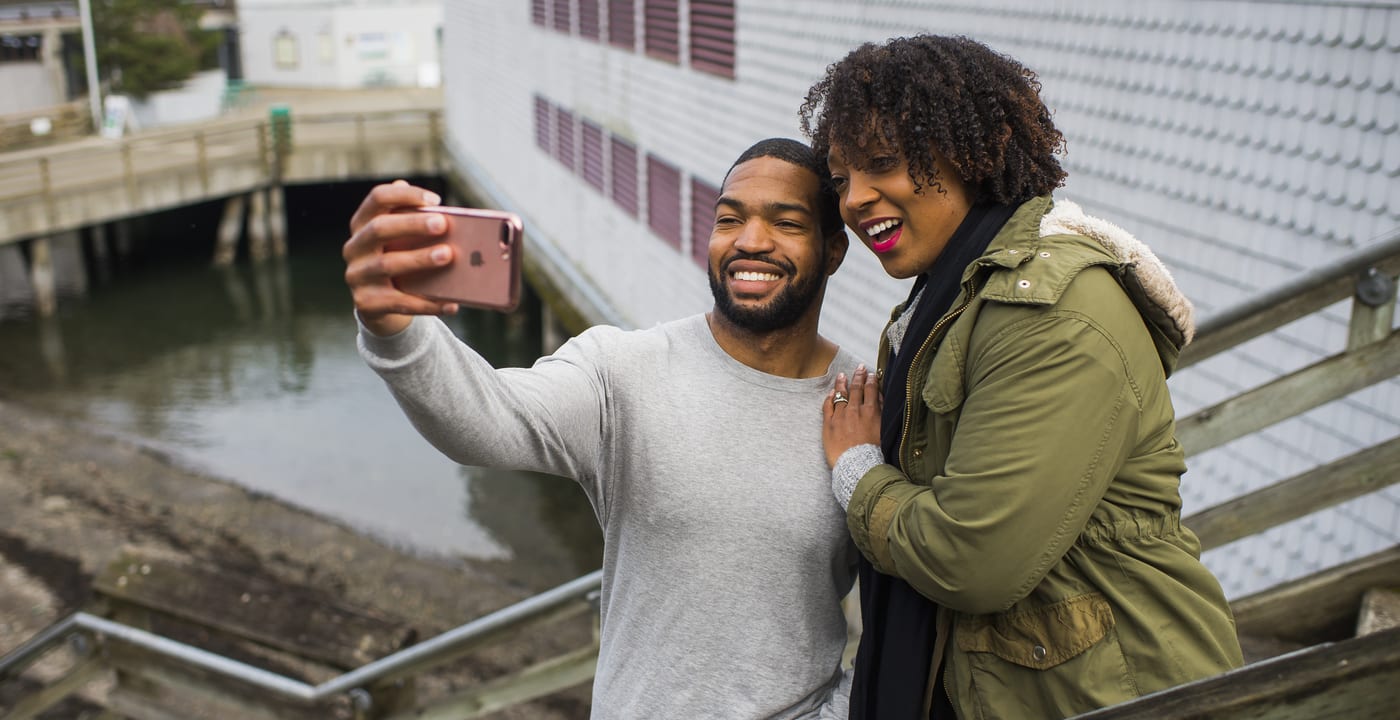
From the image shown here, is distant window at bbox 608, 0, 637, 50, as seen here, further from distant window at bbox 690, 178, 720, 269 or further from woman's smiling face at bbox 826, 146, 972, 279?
woman's smiling face at bbox 826, 146, 972, 279

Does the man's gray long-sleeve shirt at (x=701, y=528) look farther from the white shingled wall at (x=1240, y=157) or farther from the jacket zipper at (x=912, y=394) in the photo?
the white shingled wall at (x=1240, y=157)

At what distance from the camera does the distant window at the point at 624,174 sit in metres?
13.7

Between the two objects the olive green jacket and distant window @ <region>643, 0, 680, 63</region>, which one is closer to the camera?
the olive green jacket

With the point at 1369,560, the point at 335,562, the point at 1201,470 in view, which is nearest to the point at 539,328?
the point at 335,562

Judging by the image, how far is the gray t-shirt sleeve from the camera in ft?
5.71

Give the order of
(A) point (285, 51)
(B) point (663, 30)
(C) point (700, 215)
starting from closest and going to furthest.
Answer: (C) point (700, 215) → (B) point (663, 30) → (A) point (285, 51)

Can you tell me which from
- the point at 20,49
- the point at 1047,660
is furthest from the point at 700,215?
the point at 20,49

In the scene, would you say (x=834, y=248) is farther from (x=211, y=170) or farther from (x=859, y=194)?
(x=211, y=170)

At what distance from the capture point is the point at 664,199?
41.4 feet

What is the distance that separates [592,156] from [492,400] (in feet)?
44.9

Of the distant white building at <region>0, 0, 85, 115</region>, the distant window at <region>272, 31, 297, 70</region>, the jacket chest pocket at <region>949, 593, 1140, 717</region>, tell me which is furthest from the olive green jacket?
the distant window at <region>272, 31, 297, 70</region>

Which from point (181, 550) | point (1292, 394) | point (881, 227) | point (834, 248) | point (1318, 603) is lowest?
point (181, 550)

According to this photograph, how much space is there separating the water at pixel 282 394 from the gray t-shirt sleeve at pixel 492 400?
947cm

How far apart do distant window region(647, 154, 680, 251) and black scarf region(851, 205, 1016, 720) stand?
10187mm
